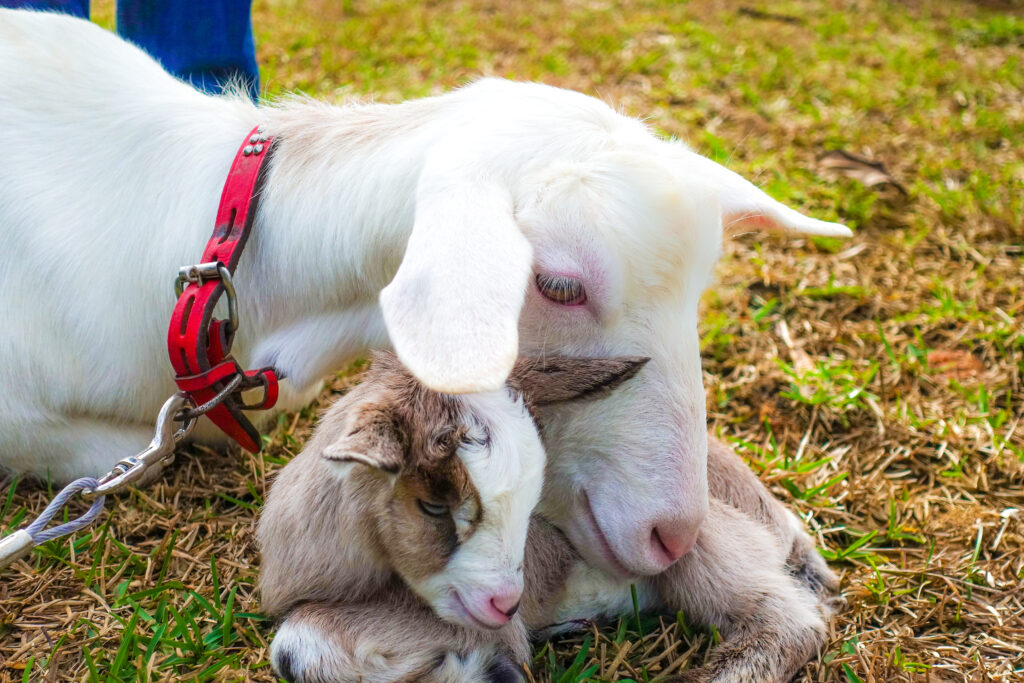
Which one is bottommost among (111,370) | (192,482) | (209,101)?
(192,482)

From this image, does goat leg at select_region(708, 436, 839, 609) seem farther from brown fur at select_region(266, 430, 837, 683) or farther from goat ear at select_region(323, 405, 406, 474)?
goat ear at select_region(323, 405, 406, 474)

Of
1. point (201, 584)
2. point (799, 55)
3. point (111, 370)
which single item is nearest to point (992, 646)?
point (201, 584)

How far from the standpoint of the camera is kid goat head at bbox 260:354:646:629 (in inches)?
74.2

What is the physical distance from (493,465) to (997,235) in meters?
3.50

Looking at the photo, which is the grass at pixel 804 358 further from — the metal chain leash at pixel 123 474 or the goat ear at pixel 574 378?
the goat ear at pixel 574 378

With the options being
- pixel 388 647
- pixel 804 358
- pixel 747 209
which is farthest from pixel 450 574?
pixel 804 358

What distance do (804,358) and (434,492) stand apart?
211cm

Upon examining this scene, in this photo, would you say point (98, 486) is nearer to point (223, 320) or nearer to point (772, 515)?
point (223, 320)

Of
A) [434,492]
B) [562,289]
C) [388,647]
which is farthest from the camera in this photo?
[562,289]

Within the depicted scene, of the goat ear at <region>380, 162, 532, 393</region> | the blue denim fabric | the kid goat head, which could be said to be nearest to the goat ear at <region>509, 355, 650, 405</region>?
the kid goat head

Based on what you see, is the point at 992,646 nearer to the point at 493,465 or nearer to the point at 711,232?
the point at 711,232

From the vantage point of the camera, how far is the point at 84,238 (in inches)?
100

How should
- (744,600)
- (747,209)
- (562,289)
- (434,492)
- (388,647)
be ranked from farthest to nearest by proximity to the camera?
1. (747,209)
2. (744,600)
3. (562,289)
4. (388,647)
5. (434,492)

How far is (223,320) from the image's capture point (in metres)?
2.38
